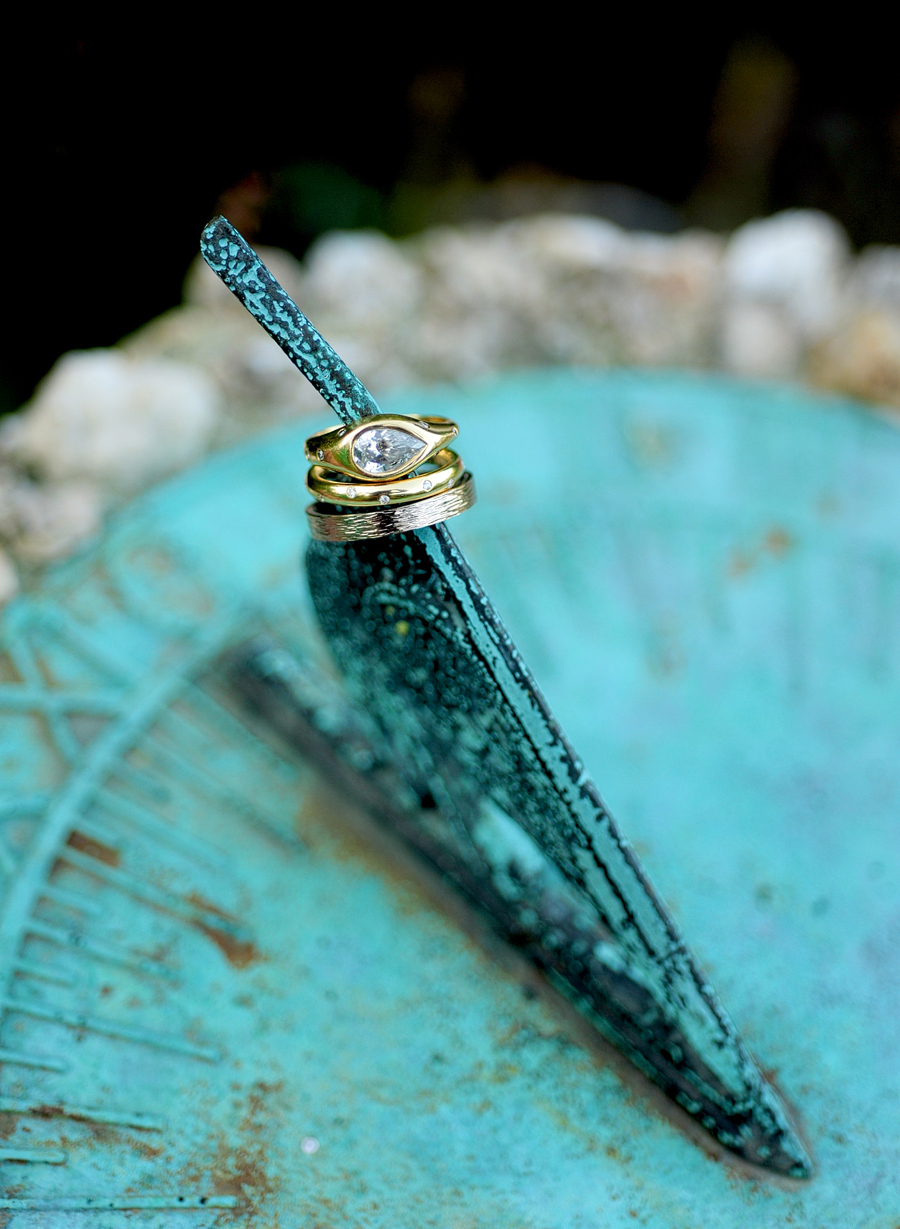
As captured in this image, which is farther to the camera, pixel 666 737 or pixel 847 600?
pixel 847 600

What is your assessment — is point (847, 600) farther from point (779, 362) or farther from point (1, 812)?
point (1, 812)

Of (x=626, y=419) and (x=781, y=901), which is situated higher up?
(x=626, y=419)

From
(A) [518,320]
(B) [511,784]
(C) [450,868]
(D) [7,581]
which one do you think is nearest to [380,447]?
(B) [511,784]

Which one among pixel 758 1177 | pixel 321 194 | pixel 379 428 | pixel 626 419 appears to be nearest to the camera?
pixel 379 428

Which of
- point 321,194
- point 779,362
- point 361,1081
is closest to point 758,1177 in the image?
point 361,1081

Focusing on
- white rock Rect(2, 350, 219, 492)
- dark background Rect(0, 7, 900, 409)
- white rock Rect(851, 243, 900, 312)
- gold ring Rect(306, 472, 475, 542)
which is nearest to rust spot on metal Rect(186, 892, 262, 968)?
gold ring Rect(306, 472, 475, 542)

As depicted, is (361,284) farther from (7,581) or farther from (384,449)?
(384,449)

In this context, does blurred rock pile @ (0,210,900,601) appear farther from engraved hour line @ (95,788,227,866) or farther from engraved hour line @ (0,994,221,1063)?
engraved hour line @ (0,994,221,1063)
